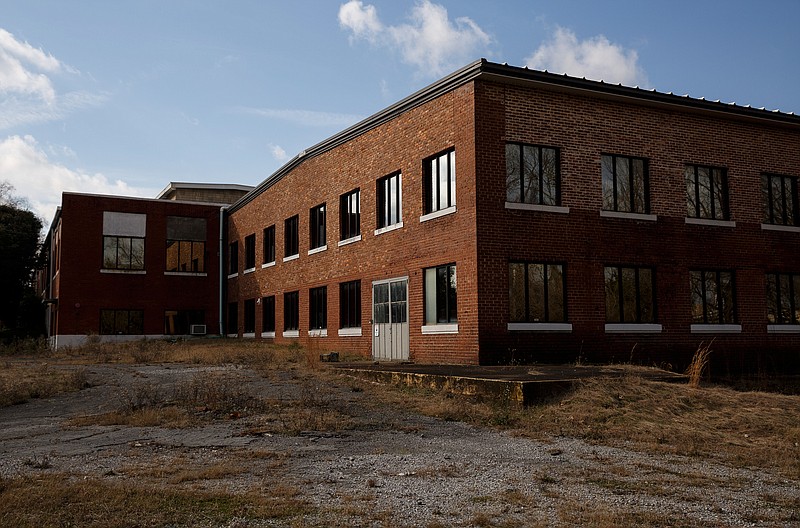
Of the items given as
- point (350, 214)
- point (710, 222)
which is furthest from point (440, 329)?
point (710, 222)

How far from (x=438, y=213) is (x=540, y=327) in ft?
13.5

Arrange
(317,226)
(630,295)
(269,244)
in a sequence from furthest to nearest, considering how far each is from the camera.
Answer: (269,244)
(317,226)
(630,295)

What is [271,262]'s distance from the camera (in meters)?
33.3

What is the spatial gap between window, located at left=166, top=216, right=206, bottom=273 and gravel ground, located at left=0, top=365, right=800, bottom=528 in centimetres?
2854

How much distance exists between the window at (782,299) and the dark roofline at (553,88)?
190 inches

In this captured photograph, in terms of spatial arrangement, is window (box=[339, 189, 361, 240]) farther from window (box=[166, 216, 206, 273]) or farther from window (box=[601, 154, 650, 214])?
window (box=[166, 216, 206, 273])

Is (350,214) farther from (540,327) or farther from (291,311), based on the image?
(540,327)

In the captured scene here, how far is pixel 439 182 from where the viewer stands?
2006 centimetres

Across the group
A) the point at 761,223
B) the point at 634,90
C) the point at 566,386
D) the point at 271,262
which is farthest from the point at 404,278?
the point at 271,262

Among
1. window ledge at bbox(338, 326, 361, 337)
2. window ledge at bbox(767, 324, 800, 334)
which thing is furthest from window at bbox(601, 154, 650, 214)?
window ledge at bbox(338, 326, 361, 337)

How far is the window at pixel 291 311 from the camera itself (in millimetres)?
30122

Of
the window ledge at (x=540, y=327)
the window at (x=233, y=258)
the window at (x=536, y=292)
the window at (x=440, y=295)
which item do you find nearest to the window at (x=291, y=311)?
the window at (x=233, y=258)

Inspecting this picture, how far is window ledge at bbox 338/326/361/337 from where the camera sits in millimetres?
24306

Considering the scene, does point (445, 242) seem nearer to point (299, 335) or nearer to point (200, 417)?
point (200, 417)
